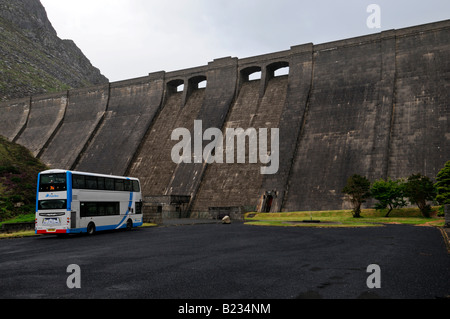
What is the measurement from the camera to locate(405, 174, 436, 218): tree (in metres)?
30.2

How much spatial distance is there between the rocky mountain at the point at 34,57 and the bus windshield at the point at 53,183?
67050mm

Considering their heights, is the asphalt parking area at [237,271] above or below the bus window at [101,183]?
below

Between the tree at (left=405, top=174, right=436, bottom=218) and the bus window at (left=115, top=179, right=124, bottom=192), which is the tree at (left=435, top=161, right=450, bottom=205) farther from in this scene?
the bus window at (left=115, top=179, right=124, bottom=192)

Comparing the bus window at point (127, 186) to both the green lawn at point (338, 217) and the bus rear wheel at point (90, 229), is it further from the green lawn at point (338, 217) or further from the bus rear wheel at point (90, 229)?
the green lawn at point (338, 217)

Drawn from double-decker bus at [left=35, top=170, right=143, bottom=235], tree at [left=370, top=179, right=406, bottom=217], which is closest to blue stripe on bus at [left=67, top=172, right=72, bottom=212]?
double-decker bus at [left=35, top=170, right=143, bottom=235]

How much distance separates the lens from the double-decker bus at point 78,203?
2225 cm

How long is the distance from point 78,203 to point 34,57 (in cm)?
8749

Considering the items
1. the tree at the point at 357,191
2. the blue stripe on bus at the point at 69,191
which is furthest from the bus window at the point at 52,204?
the tree at the point at 357,191

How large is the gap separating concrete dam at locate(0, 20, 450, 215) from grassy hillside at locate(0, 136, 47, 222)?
12.4 m

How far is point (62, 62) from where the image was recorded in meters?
109

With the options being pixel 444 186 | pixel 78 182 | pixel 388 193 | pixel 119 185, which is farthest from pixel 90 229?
pixel 444 186
